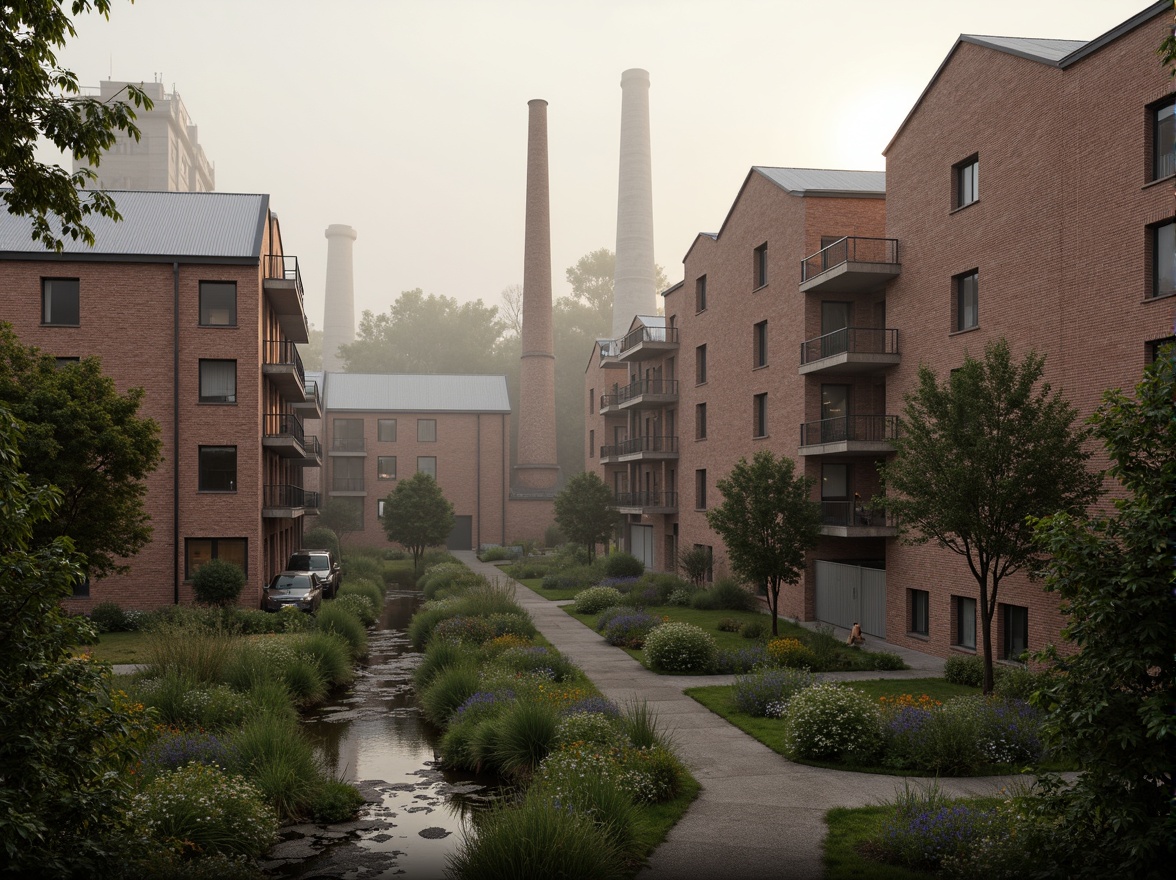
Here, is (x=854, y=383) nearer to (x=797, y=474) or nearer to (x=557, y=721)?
(x=797, y=474)

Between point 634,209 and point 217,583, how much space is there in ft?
140

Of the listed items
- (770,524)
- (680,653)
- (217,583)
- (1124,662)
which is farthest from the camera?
(217,583)

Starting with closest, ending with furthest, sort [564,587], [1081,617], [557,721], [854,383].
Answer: [1081,617], [557,721], [854,383], [564,587]

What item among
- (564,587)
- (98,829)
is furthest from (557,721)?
(564,587)

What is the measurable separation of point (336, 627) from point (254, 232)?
47.4 ft

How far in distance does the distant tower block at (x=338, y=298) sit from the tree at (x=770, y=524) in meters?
74.9

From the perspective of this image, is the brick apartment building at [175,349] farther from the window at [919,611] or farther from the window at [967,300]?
the window at [967,300]

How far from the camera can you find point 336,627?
941 inches

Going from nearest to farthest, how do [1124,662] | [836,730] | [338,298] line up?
[1124,662] → [836,730] → [338,298]

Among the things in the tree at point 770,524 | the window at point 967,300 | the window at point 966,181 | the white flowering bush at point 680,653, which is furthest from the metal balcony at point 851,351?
the white flowering bush at point 680,653

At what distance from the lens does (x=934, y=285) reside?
78.0 feet

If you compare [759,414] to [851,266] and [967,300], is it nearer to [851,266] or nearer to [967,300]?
[851,266]

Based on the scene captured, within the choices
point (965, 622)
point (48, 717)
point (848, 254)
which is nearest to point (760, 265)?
point (848, 254)

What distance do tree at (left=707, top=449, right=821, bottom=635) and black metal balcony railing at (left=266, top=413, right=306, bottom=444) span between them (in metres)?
17.4
